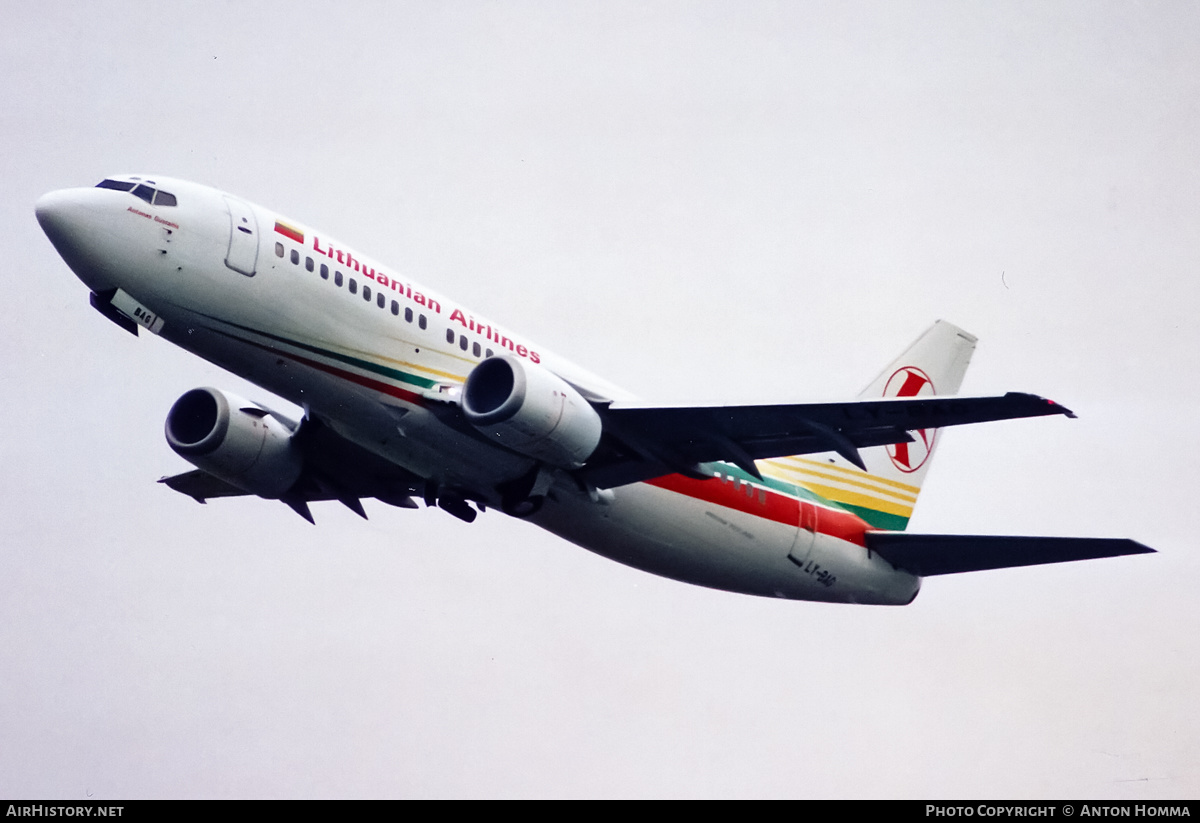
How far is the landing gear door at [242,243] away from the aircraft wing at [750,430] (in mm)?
7167

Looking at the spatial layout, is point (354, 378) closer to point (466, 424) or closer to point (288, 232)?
point (466, 424)

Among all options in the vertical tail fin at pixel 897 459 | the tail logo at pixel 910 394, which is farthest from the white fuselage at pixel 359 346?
the tail logo at pixel 910 394

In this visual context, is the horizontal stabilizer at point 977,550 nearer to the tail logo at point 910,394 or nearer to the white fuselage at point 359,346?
the white fuselage at point 359,346

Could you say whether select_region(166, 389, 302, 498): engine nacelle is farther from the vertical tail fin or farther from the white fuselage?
the vertical tail fin

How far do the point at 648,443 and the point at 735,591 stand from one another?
214 inches

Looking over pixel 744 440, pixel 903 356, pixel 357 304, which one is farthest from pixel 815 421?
pixel 903 356

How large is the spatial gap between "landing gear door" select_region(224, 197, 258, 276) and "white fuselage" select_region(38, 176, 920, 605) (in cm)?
2

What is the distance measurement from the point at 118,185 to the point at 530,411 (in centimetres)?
824

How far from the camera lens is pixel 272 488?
102 feet

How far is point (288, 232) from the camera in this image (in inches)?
1017

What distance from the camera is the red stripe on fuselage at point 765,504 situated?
30.1 metres

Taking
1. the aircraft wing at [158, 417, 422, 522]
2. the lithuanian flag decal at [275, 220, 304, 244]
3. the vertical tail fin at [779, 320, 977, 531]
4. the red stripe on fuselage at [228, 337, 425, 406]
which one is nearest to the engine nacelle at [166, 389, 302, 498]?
the aircraft wing at [158, 417, 422, 522]

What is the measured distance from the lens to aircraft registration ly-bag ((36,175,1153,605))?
2488cm
